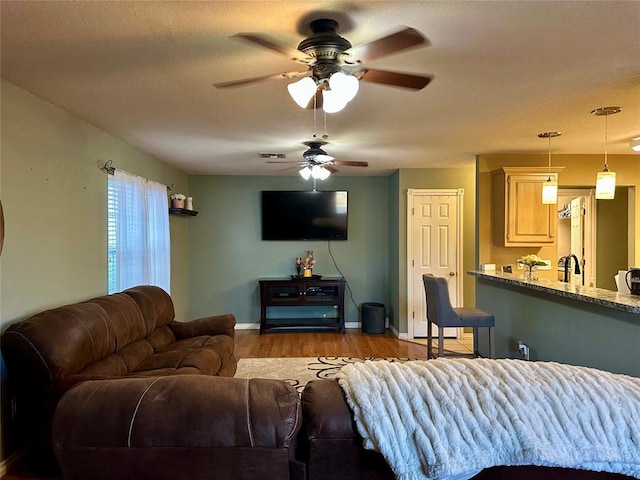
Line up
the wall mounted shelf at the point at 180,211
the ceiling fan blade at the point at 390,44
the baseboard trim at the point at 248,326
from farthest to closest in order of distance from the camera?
the baseboard trim at the point at 248,326 → the wall mounted shelf at the point at 180,211 → the ceiling fan blade at the point at 390,44

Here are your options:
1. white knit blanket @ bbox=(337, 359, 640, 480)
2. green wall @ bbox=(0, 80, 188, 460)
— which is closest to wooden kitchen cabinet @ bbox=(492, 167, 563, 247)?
white knit blanket @ bbox=(337, 359, 640, 480)

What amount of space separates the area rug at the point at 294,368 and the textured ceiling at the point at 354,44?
2.45 metres

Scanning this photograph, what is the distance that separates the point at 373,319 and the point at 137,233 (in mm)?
3502

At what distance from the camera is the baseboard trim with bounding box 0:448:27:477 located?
243 cm

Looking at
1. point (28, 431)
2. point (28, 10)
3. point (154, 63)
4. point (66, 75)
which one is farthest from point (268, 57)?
point (28, 431)

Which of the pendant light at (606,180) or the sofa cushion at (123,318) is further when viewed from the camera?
the pendant light at (606,180)

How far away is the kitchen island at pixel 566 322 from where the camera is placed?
8.31 feet

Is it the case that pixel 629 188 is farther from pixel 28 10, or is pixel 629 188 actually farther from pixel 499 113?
pixel 28 10

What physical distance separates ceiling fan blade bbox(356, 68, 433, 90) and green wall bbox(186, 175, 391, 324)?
439 cm

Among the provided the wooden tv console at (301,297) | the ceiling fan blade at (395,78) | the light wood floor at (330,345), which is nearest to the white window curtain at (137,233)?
the light wood floor at (330,345)

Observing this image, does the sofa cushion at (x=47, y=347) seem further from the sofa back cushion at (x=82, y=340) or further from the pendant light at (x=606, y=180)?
the pendant light at (x=606, y=180)

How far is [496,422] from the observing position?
3.38 feet

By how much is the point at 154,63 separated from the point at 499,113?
99.2 inches

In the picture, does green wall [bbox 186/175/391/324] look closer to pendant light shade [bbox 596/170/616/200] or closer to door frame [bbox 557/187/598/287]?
door frame [bbox 557/187/598/287]
